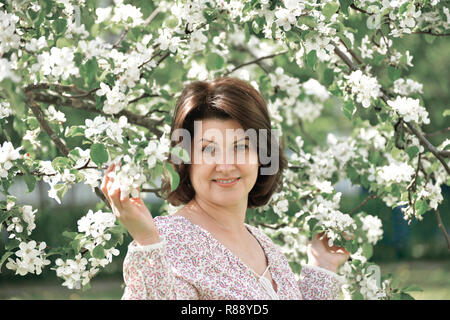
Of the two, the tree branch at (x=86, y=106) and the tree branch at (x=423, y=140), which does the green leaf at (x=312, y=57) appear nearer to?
the tree branch at (x=423, y=140)

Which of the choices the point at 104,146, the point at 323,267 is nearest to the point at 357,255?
the point at 323,267

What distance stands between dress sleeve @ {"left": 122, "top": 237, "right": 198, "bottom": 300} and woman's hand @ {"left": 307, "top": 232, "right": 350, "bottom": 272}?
1054 millimetres

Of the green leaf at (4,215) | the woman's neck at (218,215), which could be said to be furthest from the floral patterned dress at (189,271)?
the green leaf at (4,215)

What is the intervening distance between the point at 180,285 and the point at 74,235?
2.27ft

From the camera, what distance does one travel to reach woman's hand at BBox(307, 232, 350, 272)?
2656 mm

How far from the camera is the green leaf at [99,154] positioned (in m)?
1.93

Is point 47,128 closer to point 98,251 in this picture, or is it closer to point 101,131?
point 98,251

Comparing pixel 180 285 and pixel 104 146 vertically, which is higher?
pixel 104 146

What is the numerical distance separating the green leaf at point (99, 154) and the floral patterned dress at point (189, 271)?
27 cm

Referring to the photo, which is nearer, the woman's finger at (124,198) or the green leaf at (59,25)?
the woman's finger at (124,198)

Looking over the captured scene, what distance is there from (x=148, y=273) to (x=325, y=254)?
1188 millimetres

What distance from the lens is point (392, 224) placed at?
28.9 feet
